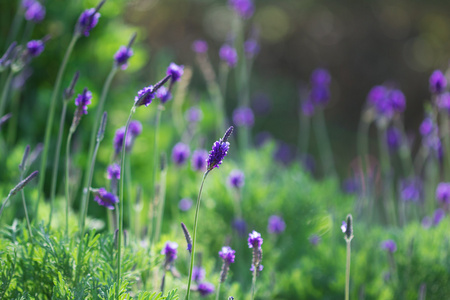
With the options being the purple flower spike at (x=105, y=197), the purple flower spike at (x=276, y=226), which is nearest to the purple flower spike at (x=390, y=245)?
the purple flower spike at (x=276, y=226)

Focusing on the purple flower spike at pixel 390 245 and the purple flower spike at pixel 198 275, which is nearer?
the purple flower spike at pixel 198 275

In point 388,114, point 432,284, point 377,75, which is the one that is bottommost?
point 432,284

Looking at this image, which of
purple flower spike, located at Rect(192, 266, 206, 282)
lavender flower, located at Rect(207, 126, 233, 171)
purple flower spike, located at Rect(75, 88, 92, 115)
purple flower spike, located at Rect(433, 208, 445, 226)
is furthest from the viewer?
purple flower spike, located at Rect(433, 208, 445, 226)

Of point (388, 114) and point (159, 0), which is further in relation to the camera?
point (159, 0)

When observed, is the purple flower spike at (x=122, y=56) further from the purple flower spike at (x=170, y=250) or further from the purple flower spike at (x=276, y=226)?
the purple flower spike at (x=276, y=226)

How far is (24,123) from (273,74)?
678 cm

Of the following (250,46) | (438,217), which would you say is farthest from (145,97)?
(438,217)

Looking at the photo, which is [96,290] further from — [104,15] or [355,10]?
[355,10]

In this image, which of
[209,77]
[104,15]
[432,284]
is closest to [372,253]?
[432,284]

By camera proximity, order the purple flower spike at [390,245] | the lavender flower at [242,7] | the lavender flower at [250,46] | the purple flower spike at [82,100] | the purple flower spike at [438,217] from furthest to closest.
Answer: the lavender flower at [250,46] < the lavender flower at [242,7] < the purple flower spike at [438,217] < the purple flower spike at [390,245] < the purple flower spike at [82,100]

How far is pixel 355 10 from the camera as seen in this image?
945 cm

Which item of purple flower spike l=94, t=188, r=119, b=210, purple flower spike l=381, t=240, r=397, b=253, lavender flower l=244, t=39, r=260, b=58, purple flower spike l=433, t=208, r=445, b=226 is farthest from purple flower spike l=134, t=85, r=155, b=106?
purple flower spike l=433, t=208, r=445, b=226

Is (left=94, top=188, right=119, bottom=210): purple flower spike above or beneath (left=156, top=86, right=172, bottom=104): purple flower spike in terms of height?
beneath

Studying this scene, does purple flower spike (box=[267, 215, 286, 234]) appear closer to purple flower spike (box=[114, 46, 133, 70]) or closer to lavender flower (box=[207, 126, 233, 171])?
purple flower spike (box=[114, 46, 133, 70])
